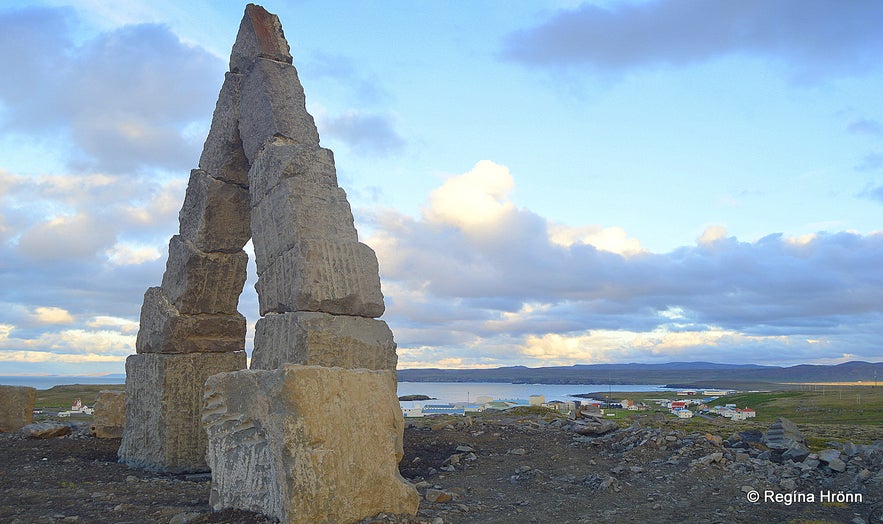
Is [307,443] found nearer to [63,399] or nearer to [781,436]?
[781,436]

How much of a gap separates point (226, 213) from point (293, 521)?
21.7 ft

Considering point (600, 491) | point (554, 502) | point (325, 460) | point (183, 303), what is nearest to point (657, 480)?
point (600, 491)

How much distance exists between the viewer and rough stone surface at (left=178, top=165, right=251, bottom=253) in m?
11.1

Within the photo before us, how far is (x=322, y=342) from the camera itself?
740 centimetres

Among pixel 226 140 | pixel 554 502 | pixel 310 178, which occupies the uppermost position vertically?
pixel 226 140

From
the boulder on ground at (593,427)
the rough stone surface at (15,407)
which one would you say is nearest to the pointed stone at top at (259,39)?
the boulder on ground at (593,427)

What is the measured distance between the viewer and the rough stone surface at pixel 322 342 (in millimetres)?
7352

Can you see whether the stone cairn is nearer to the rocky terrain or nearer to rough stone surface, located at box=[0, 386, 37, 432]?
the rocky terrain

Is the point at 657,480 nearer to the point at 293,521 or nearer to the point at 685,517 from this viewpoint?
the point at 685,517

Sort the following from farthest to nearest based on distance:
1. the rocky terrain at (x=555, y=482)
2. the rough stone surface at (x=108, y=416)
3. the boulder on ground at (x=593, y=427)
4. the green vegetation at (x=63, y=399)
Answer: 1. the green vegetation at (x=63, y=399)
2. the rough stone surface at (x=108, y=416)
3. the boulder on ground at (x=593, y=427)
4. the rocky terrain at (x=555, y=482)

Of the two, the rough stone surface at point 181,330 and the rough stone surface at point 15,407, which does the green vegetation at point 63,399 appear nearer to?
the rough stone surface at point 15,407

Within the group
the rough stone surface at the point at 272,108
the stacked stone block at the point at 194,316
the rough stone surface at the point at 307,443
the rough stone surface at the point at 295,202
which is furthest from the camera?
the stacked stone block at the point at 194,316

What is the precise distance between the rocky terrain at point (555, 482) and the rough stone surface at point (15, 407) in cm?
295

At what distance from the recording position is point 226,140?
35.9 feet
